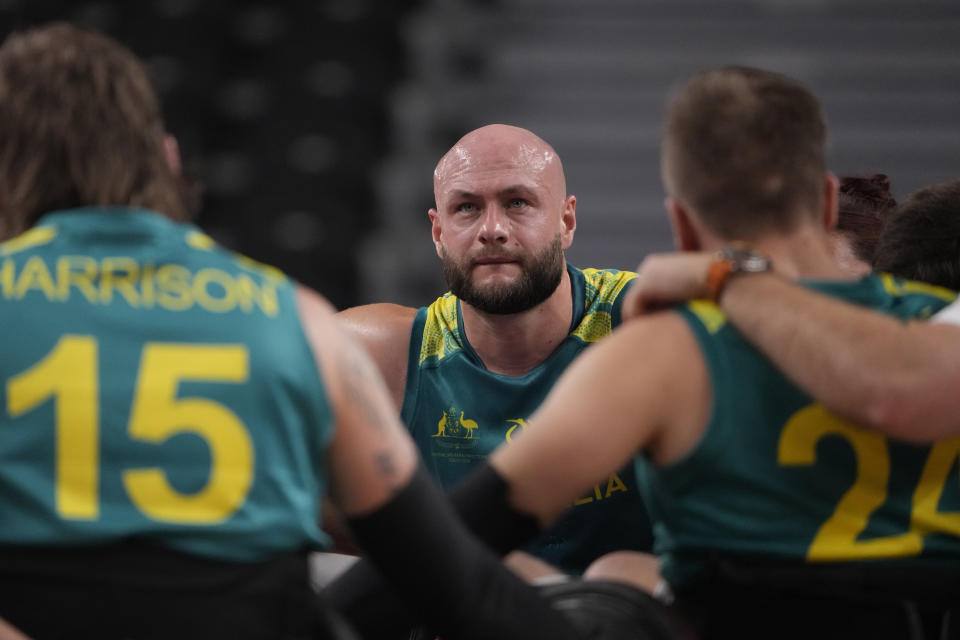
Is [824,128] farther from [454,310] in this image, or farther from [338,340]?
[454,310]

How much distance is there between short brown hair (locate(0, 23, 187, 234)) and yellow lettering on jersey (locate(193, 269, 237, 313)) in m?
0.17

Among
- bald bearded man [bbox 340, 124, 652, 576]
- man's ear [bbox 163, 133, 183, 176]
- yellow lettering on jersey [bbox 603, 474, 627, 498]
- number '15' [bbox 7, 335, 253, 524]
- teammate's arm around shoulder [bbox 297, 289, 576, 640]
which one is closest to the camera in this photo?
number '15' [bbox 7, 335, 253, 524]

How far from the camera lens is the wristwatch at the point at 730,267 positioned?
1798mm

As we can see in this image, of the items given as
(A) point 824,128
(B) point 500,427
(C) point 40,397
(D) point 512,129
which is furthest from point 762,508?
(D) point 512,129

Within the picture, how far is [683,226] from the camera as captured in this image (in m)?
1.96

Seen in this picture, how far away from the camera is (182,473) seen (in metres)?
1.46

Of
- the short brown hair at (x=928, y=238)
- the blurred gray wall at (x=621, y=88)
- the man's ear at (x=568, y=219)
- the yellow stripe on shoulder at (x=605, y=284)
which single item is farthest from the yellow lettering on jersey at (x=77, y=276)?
the blurred gray wall at (x=621, y=88)

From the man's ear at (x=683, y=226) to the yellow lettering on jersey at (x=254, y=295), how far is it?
29.3 inches

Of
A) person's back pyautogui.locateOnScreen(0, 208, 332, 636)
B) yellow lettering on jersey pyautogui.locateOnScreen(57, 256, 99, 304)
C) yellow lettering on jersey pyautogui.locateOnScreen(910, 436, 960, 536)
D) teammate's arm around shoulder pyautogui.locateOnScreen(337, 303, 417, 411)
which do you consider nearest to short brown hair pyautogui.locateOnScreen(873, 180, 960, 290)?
yellow lettering on jersey pyautogui.locateOnScreen(910, 436, 960, 536)

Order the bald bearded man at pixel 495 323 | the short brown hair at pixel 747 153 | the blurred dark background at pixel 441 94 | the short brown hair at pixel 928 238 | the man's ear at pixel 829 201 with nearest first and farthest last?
the short brown hair at pixel 747 153 → the man's ear at pixel 829 201 → the short brown hair at pixel 928 238 → the bald bearded man at pixel 495 323 → the blurred dark background at pixel 441 94

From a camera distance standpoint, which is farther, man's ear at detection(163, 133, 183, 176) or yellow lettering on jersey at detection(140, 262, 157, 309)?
man's ear at detection(163, 133, 183, 176)

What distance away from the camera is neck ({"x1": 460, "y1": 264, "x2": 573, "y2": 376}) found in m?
3.34

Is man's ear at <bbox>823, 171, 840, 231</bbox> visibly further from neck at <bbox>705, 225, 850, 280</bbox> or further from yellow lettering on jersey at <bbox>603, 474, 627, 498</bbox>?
yellow lettering on jersey at <bbox>603, 474, 627, 498</bbox>

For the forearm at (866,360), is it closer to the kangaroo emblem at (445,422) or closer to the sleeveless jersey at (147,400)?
the sleeveless jersey at (147,400)
